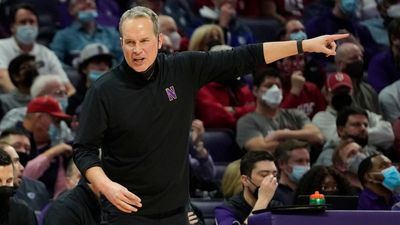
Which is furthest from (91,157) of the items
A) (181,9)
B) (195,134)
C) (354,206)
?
(181,9)

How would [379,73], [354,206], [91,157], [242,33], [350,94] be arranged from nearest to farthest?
[91,157]
[354,206]
[350,94]
[379,73]
[242,33]

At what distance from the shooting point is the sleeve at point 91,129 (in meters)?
3.91

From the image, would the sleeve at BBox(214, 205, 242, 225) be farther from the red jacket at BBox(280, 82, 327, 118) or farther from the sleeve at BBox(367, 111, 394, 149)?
the red jacket at BBox(280, 82, 327, 118)

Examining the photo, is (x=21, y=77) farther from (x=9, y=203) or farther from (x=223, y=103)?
(x=9, y=203)

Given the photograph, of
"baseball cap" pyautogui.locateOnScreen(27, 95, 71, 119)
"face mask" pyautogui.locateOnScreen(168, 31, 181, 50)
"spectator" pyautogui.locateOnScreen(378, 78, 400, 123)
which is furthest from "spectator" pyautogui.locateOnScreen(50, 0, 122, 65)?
"spectator" pyautogui.locateOnScreen(378, 78, 400, 123)

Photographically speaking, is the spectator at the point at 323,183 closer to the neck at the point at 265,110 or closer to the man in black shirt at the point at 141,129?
the neck at the point at 265,110

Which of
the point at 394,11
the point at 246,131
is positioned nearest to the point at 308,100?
the point at 246,131

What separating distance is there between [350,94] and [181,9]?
2.18 meters

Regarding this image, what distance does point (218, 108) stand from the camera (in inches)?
301

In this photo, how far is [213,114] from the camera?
25.0ft

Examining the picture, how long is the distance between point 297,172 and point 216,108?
43.2 inches

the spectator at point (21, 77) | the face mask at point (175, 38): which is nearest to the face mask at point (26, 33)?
the spectator at point (21, 77)

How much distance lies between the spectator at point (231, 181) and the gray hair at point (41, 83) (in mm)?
1738

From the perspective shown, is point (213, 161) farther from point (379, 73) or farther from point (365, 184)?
point (379, 73)
